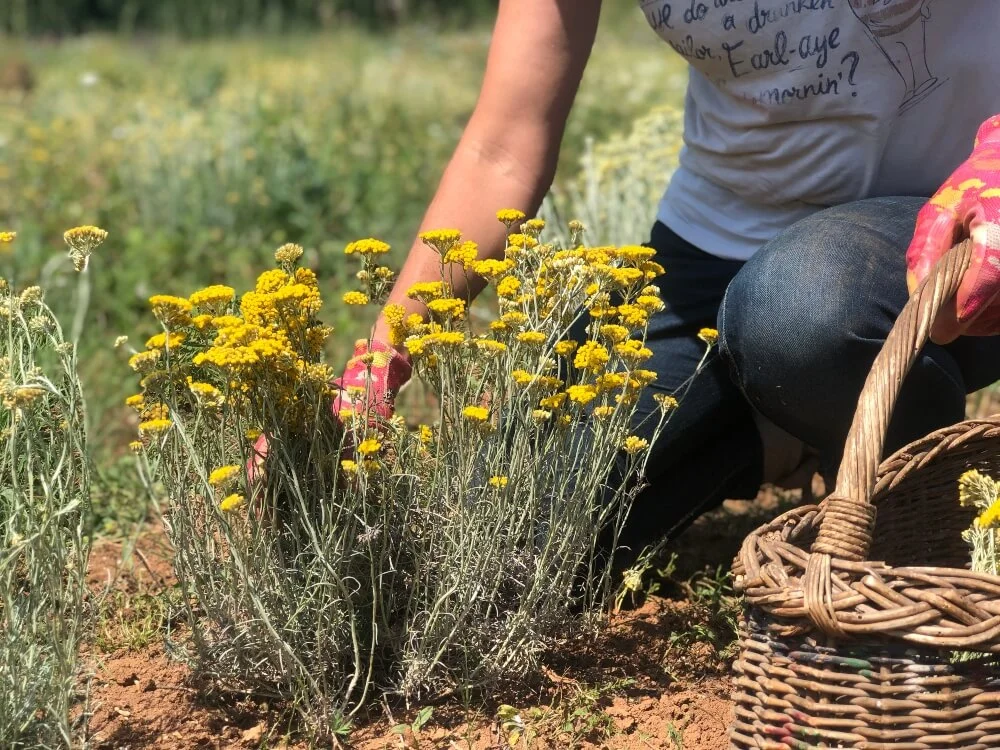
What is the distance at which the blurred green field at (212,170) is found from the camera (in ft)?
12.1

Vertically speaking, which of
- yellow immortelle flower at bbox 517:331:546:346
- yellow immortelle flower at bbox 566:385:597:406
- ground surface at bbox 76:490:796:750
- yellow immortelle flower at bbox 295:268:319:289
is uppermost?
yellow immortelle flower at bbox 295:268:319:289

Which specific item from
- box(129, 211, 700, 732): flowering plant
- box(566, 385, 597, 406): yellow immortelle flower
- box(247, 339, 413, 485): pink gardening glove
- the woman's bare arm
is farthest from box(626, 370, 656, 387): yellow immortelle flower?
the woman's bare arm

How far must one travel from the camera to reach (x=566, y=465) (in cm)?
161

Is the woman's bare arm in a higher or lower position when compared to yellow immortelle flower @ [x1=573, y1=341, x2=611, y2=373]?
higher

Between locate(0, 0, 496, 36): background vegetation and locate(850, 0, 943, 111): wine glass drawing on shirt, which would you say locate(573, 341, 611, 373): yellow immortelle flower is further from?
locate(0, 0, 496, 36): background vegetation

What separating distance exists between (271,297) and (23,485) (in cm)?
50

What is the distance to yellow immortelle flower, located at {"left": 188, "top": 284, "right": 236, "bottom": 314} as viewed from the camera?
1418 mm

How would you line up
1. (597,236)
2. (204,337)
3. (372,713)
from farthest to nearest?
(597,236)
(372,713)
(204,337)

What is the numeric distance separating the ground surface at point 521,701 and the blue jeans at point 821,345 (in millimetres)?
332

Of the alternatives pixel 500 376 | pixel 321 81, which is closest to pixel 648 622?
pixel 500 376

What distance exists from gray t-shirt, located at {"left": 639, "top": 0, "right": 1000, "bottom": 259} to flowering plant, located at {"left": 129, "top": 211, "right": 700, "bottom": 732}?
1.76ft

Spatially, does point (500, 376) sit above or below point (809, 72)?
below

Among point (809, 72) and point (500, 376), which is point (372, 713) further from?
point (809, 72)

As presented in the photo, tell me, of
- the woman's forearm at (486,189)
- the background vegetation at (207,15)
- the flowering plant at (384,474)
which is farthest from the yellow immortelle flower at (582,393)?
the background vegetation at (207,15)
